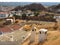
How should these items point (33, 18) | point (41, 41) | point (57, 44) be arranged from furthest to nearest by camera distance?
point (33, 18)
point (41, 41)
point (57, 44)

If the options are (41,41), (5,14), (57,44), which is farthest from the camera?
(5,14)

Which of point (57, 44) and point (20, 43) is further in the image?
point (20, 43)

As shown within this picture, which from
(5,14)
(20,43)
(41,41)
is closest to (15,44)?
(20,43)

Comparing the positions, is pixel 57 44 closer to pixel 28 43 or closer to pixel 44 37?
pixel 44 37

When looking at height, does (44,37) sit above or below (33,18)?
above

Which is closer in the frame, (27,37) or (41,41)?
(41,41)

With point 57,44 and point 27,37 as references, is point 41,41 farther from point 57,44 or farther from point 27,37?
point 27,37

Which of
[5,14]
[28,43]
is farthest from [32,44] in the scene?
[5,14]

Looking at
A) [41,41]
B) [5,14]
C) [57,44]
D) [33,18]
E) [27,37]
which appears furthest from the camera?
[5,14]

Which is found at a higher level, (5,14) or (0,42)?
(0,42)
